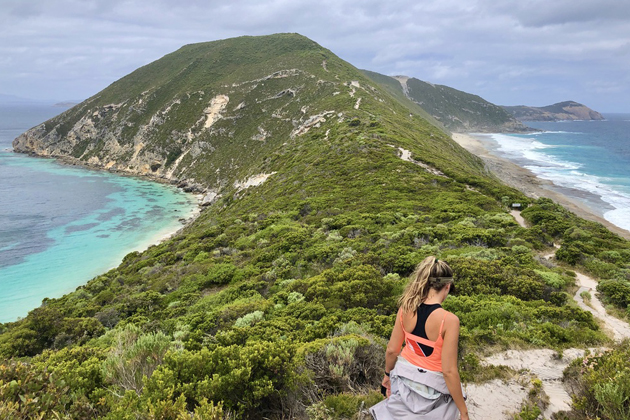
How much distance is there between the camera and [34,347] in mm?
12953

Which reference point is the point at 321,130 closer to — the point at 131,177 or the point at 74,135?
the point at 131,177

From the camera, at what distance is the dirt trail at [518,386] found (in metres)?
5.51

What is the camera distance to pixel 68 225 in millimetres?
47469

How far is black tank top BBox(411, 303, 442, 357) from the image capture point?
3838 mm

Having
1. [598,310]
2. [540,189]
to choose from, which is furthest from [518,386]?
[540,189]

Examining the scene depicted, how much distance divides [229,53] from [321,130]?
84.2 metres

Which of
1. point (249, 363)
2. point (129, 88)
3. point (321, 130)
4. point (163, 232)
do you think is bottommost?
point (163, 232)

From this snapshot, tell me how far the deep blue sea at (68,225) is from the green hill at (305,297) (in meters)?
8.38

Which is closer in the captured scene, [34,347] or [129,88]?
[34,347]

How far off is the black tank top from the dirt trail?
2.58 meters

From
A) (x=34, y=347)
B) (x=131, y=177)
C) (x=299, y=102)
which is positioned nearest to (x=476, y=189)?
(x=34, y=347)

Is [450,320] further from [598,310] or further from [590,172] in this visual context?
[590,172]

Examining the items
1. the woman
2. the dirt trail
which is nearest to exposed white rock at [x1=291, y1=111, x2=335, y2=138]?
the dirt trail

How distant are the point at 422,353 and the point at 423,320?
16.6 inches
